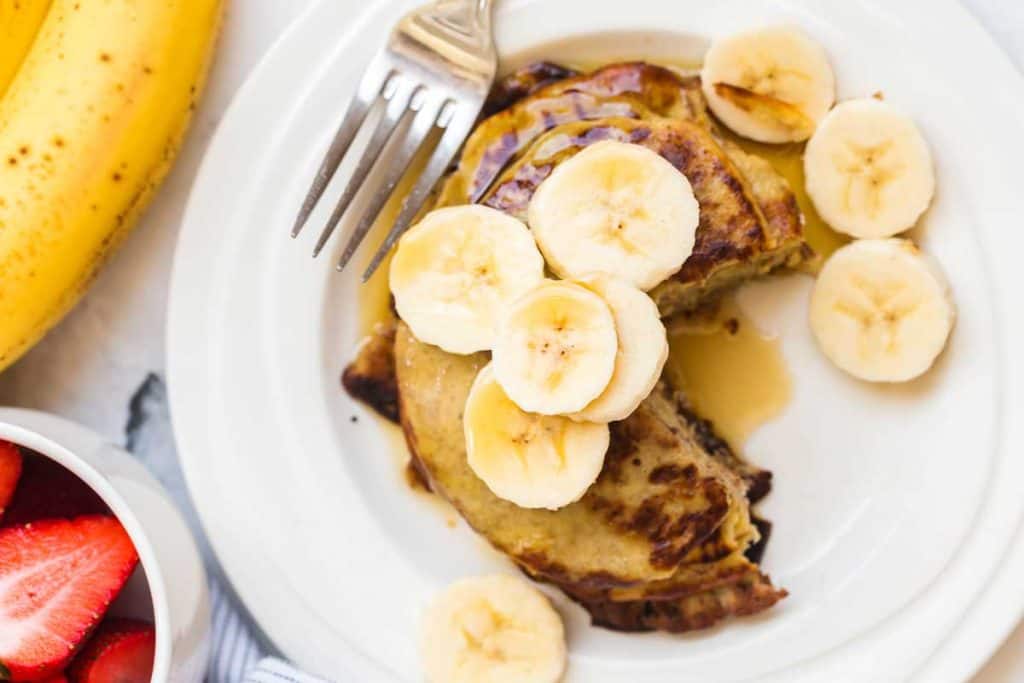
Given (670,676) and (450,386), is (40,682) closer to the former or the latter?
(450,386)

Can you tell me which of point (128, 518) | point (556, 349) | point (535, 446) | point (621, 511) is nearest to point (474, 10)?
point (556, 349)

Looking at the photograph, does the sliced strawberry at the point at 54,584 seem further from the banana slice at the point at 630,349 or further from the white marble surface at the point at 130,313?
the banana slice at the point at 630,349

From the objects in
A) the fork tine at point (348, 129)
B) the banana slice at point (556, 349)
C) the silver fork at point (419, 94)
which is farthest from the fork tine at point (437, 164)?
the banana slice at point (556, 349)

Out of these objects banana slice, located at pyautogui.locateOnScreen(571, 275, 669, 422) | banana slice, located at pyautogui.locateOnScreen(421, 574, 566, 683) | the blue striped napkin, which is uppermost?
banana slice, located at pyautogui.locateOnScreen(571, 275, 669, 422)

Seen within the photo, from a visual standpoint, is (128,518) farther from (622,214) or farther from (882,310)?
(882,310)

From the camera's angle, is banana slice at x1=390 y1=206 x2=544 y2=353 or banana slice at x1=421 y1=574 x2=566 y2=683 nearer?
banana slice at x1=390 y1=206 x2=544 y2=353

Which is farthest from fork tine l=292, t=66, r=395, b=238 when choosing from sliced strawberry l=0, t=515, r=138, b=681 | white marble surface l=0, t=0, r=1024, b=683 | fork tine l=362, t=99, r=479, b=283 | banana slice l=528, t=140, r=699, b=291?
sliced strawberry l=0, t=515, r=138, b=681

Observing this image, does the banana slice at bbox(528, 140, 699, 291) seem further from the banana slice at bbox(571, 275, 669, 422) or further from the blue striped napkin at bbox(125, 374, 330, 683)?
the blue striped napkin at bbox(125, 374, 330, 683)

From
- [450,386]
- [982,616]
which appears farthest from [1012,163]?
[450,386]
